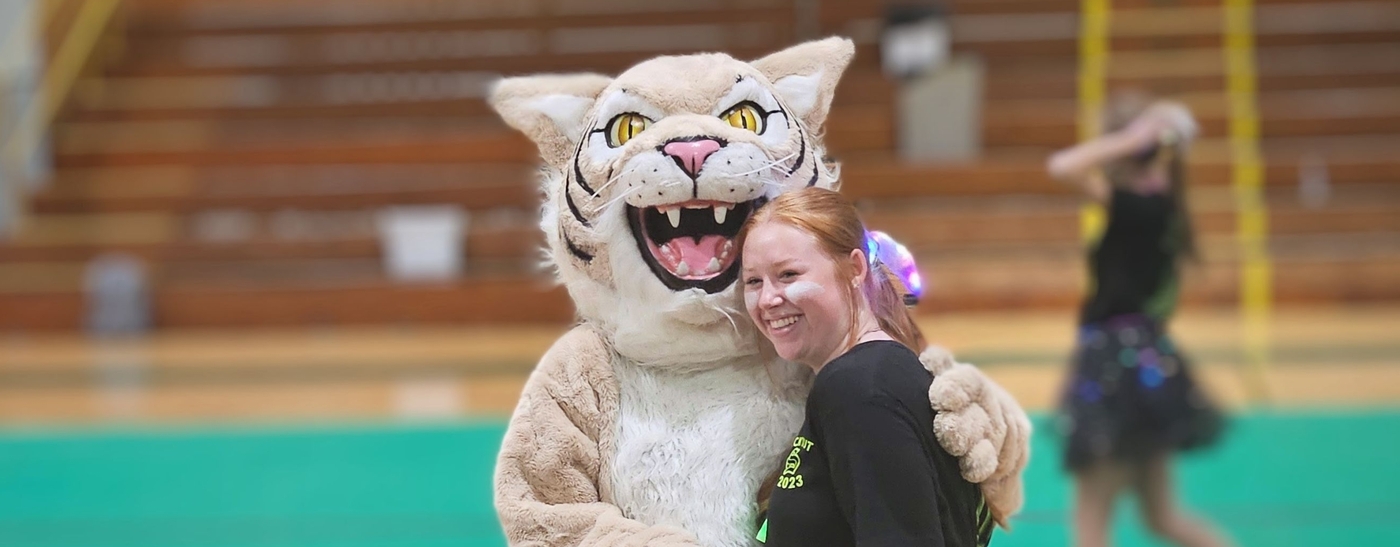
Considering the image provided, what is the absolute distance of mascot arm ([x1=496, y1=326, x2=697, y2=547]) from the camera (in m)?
1.54

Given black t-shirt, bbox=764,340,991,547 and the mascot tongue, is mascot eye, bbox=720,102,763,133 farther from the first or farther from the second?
black t-shirt, bbox=764,340,991,547

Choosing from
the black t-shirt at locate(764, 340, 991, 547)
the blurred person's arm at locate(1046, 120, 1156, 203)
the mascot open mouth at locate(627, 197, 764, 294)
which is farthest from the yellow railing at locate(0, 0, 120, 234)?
the black t-shirt at locate(764, 340, 991, 547)

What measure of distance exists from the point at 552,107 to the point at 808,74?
329 millimetres

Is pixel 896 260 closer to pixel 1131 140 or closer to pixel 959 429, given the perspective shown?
pixel 959 429

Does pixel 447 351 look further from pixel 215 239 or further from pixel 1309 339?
pixel 1309 339

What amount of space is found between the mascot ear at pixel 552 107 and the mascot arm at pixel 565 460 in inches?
10.3

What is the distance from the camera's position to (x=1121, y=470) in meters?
Answer: 3.17

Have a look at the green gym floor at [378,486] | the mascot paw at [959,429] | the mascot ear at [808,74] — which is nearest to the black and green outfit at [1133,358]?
the green gym floor at [378,486]

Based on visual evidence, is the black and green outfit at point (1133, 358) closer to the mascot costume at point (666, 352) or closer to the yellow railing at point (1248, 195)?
the mascot costume at point (666, 352)

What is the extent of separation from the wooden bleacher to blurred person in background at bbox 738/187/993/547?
5239 mm

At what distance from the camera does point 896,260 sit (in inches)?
61.6

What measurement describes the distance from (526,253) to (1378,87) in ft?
16.2

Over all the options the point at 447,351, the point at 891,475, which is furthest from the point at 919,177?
the point at 891,475

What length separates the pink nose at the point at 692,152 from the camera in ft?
5.08
